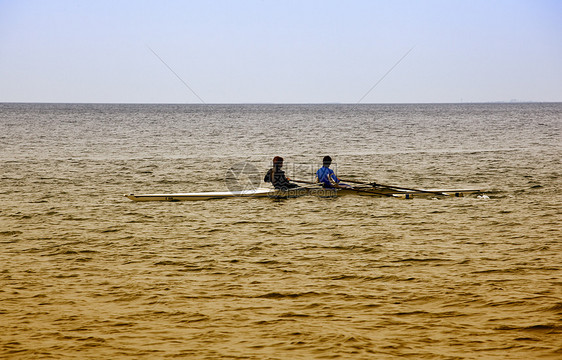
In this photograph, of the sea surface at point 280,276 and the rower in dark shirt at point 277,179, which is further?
the rower in dark shirt at point 277,179

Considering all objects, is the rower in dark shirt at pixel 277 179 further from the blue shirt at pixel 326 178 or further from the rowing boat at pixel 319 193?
the blue shirt at pixel 326 178

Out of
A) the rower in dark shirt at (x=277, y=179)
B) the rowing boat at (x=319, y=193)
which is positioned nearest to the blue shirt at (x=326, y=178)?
the rowing boat at (x=319, y=193)

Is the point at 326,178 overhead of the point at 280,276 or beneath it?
overhead

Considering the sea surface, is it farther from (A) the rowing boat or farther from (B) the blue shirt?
(B) the blue shirt

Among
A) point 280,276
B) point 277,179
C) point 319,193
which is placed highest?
point 277,179

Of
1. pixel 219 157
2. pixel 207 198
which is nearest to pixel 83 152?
pixel 219 157

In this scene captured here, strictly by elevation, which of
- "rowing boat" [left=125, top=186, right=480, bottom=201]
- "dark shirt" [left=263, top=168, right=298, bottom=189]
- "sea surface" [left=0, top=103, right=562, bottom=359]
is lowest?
"sea surface" [left=0, top=103, right=562, bottom=359]

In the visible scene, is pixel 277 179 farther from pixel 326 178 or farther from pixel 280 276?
pixel 280 276

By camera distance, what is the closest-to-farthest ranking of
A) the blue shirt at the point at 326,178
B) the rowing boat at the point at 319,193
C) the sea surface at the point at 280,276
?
the sea surface at the point at 280,276 < the rowing boat at the point at 319,193 < the blue shirt at the point at 326,178

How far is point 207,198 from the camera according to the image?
58.7ft

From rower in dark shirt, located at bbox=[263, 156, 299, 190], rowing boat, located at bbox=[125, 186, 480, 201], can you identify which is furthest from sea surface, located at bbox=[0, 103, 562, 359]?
rower in dark shirt, located at bbox=[263, 156, 299, 190]

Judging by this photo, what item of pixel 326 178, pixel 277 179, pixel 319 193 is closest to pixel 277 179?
pixel 277 179

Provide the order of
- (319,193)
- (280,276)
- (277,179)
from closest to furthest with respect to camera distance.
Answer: (280,276) → (277,179) → (319,193)

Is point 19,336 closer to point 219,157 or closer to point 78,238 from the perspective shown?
point 78,238
